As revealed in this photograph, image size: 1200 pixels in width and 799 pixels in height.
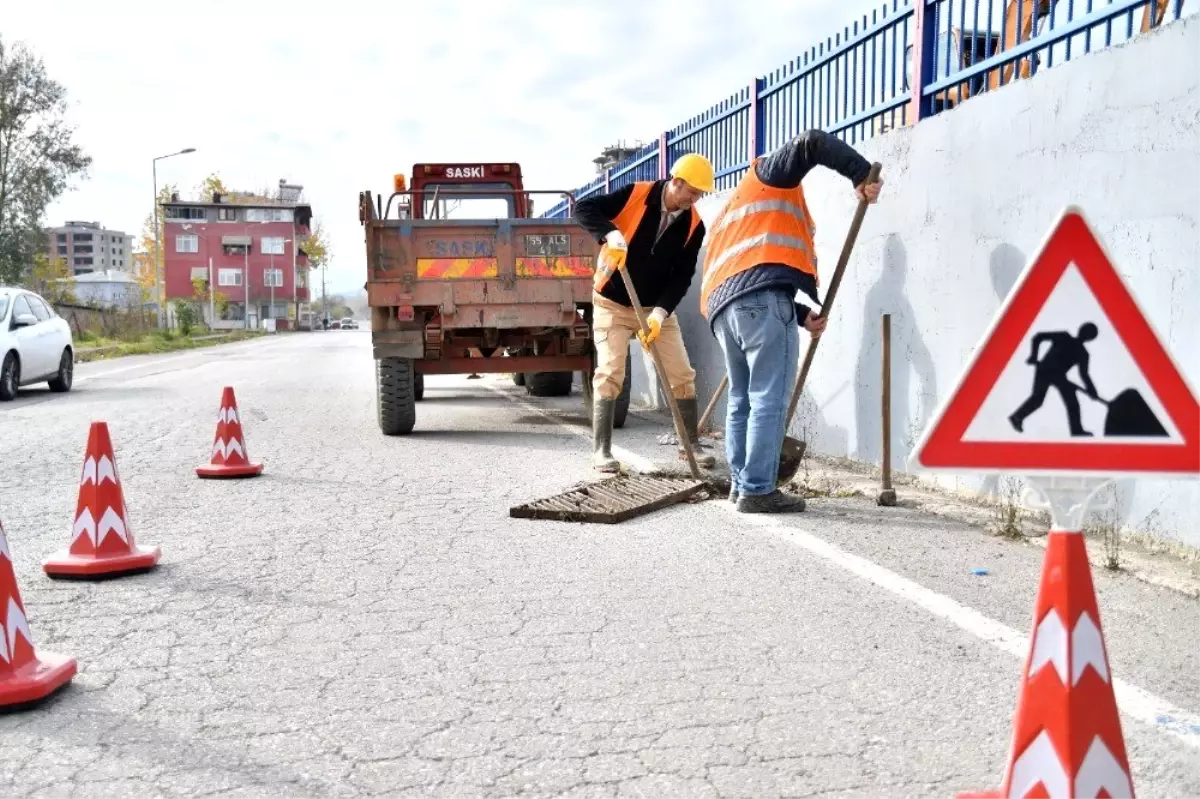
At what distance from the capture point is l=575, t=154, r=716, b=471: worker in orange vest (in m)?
6.97

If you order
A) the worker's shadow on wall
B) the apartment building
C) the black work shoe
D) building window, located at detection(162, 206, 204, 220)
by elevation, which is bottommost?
the black work shoe

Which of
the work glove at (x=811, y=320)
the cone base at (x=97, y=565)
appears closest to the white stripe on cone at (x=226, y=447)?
the cone base at (x=97, y=565)

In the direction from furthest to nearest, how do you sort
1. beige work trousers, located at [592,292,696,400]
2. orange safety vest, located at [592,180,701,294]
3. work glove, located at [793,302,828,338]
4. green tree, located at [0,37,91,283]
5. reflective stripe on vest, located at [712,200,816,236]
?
1. green tree, located at [0,37,91,283]
2. beige work trousers, located at [592,292,696,400]
3. orange safety vest, located at [592,180,701,294]
4. work glove, located at [793,302,828,338]
5. reflective stripe on vest, located at [712,200,816,236]

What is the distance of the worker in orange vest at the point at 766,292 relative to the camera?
5.55 metres

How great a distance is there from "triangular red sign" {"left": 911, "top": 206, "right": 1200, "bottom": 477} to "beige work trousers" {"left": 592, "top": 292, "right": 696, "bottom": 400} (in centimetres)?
511

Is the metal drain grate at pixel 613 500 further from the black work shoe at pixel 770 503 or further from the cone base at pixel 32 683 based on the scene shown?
the cone base at pixel 32 683

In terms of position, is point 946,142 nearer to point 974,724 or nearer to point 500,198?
point 974,724

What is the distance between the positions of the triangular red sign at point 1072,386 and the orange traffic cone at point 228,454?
19.3ft

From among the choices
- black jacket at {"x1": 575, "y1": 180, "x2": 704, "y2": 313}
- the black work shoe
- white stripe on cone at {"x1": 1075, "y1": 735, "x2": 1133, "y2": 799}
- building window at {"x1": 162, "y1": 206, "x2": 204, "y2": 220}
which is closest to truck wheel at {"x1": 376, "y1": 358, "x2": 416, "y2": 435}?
black jacket at {"x1": 575, "y1": 180, "x2": 704, "y2": 313}

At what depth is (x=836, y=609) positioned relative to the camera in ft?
12.8

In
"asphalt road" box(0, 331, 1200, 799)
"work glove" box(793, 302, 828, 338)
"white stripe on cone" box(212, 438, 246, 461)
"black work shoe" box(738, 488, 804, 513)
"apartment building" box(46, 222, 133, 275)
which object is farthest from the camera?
"apartment building" box(46, 222, 133, 275)

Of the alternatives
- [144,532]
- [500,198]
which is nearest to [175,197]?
[500,198]

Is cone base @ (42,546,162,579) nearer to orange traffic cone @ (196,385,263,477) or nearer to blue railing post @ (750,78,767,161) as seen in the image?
orange traffic cone @ (196,385,263,477)

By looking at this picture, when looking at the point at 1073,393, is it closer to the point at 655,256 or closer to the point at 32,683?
the point at 32,683
